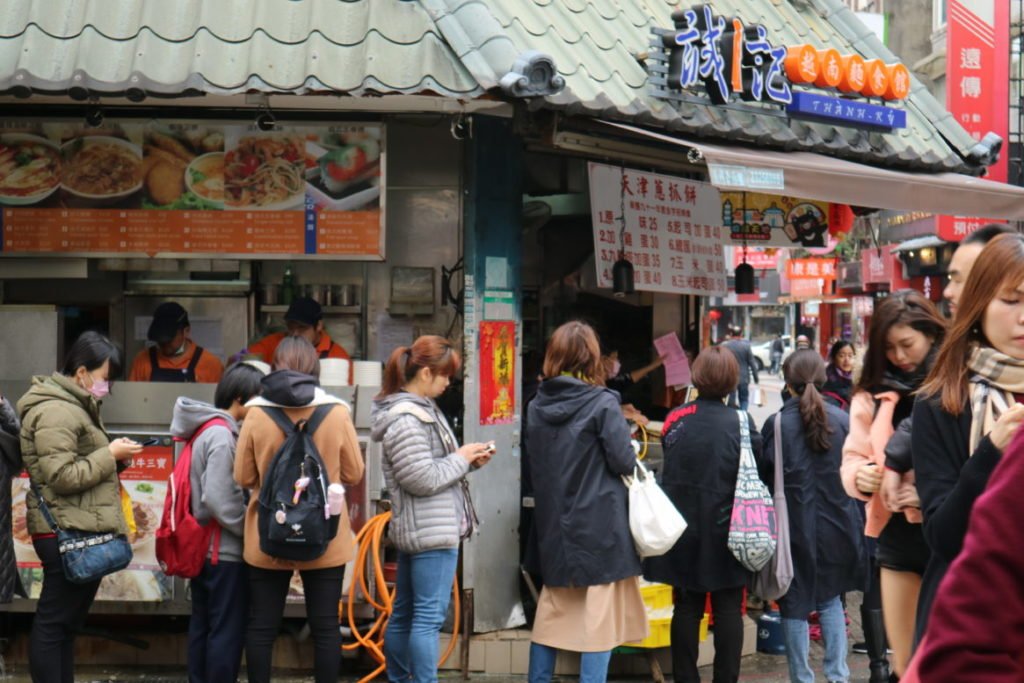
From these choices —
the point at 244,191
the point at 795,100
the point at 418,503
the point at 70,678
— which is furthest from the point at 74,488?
the point at 795,100

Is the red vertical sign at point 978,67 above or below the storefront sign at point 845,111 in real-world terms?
above

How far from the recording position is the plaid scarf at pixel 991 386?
333 cm

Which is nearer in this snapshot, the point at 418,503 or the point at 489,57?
the point at 418,503

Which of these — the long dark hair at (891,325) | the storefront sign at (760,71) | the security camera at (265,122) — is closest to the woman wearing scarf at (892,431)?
the long dark hair at (891,325)

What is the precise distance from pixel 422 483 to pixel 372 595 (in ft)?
5.58

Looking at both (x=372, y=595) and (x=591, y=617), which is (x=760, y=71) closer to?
(x=591, y=617)

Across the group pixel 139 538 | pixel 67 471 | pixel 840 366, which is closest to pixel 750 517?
pixel 67 471

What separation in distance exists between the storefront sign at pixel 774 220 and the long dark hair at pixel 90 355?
5.77 m

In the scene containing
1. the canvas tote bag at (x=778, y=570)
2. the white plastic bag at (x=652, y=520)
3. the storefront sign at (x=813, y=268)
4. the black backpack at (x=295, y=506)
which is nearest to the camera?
the black backpack at (x=295, y=506)

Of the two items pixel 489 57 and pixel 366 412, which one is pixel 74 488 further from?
pixel 489 57

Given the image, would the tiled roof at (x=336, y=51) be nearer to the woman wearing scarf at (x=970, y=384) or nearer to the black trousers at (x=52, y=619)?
the black trousers at (x=52, y=619)

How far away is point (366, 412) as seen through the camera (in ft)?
24.9

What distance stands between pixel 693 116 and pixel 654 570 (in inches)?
110

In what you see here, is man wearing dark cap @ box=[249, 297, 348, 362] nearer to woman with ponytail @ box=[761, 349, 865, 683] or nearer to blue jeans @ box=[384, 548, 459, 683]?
blue jeans @ box=[384, 548, 459, 683]
